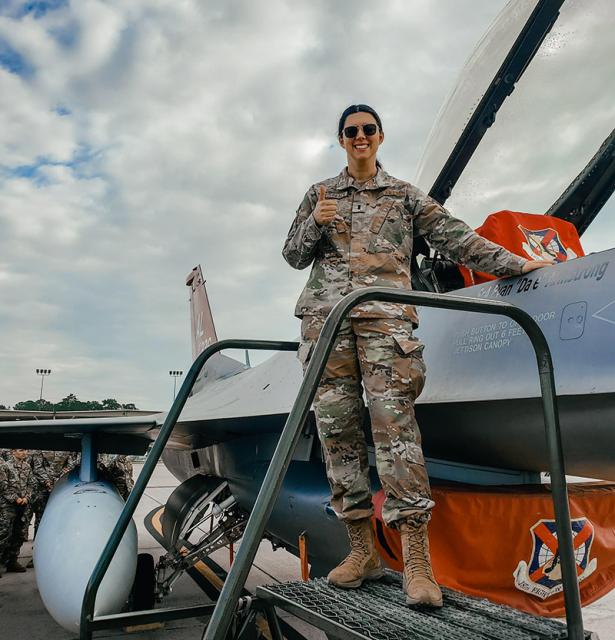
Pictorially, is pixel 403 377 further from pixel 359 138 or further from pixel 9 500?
pixel 9 500

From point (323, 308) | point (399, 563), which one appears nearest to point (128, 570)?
point (399, 563)

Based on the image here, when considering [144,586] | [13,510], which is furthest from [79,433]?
[13,510]

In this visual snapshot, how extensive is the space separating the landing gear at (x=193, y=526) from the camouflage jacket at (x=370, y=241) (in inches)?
135

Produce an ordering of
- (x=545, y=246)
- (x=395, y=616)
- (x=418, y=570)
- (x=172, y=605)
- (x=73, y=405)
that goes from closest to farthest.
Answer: (x=395, y=616) < (x=418, y=570) < (x=545, y=246) < (x=172, y=605) < (x=73, y=405)

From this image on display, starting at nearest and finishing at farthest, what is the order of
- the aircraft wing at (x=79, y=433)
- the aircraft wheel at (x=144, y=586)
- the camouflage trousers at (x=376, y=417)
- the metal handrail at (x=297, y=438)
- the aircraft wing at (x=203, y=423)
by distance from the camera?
the metal handrail at (x=297, y=438) → the camouflage trousers at (x=376, y=417) → the aircraft wing at (x=203, y=423) → the aircraft wing at (x=79, y=433) → the aircraft wheel at (x=144, y=586)

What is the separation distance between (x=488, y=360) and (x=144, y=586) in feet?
14.1

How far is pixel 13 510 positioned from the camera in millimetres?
7008

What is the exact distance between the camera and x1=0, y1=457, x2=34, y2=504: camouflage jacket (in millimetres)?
7031

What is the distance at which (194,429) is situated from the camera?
5.29 metres

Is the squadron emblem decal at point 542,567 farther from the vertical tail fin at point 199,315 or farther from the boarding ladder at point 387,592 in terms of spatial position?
the vertical tail fin at point 199,315

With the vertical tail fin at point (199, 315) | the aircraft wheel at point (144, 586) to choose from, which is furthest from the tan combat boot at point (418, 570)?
the vertical tail fin at point (199, 315)

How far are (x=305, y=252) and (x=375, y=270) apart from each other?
283mm

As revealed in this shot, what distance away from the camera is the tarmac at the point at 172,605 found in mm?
4789

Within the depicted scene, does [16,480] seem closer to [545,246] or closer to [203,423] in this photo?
[203,423]
